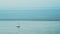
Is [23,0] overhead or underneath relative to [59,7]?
overhead

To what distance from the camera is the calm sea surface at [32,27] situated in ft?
5.20

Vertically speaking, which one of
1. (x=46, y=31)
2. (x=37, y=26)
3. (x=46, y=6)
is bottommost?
(x=46, y=31)

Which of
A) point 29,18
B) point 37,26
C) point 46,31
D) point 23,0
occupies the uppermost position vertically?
point 23,0

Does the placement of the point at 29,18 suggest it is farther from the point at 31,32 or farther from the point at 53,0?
the point at 53,0

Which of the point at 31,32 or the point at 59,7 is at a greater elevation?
the point at 59,7

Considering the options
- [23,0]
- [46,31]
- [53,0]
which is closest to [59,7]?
[53,0]

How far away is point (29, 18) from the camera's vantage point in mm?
1583

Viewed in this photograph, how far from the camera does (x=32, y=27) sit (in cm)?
161

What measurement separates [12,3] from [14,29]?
458 millimetres

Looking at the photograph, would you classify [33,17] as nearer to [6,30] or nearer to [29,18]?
[29,18]

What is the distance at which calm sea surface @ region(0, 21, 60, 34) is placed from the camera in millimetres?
1585

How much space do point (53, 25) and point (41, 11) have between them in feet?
1.05

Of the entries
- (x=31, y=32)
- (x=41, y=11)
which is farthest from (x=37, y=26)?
(x=41, y=11)

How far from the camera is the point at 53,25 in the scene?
5.23 ft
